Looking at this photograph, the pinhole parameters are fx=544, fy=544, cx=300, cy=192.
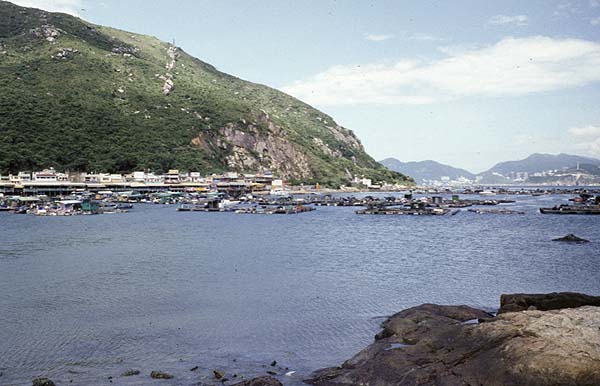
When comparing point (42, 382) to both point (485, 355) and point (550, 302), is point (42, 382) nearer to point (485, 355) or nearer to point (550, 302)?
point (485, 355)

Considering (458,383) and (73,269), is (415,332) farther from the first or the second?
(73,269)

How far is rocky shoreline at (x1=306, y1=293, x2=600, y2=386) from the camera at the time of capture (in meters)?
13.4

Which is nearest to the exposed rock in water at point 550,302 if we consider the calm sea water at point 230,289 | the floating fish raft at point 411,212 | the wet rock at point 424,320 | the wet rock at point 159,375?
the wet rock at point 424,320

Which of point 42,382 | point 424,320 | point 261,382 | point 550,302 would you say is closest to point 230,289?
point 424,320

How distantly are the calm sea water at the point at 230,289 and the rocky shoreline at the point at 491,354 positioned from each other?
2351 millimetres

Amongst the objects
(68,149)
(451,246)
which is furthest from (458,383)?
(68,149)

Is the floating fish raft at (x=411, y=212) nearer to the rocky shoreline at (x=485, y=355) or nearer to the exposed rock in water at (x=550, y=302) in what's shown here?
the exposed rock in water at (x=550, y=302)

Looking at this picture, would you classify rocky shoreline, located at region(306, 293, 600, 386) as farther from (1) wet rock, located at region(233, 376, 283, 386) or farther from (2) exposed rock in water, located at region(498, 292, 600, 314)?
(1) wet rock, located at region(233, 376, 283, 386)

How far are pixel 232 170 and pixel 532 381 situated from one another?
189m

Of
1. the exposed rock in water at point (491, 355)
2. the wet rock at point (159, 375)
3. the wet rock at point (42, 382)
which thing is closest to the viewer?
the exposed rock in water at point (491, 355)

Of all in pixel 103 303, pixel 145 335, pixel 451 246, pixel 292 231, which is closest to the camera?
pixel 145 335

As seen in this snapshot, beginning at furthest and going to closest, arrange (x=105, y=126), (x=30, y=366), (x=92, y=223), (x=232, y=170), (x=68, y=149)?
(x=232, y=170) < (x=105, y=126) < (x=68, y=149) < (x=92, y=223) < (x=30, y=366)

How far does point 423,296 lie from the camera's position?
100.0ft

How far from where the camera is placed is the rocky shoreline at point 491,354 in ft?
43.9
